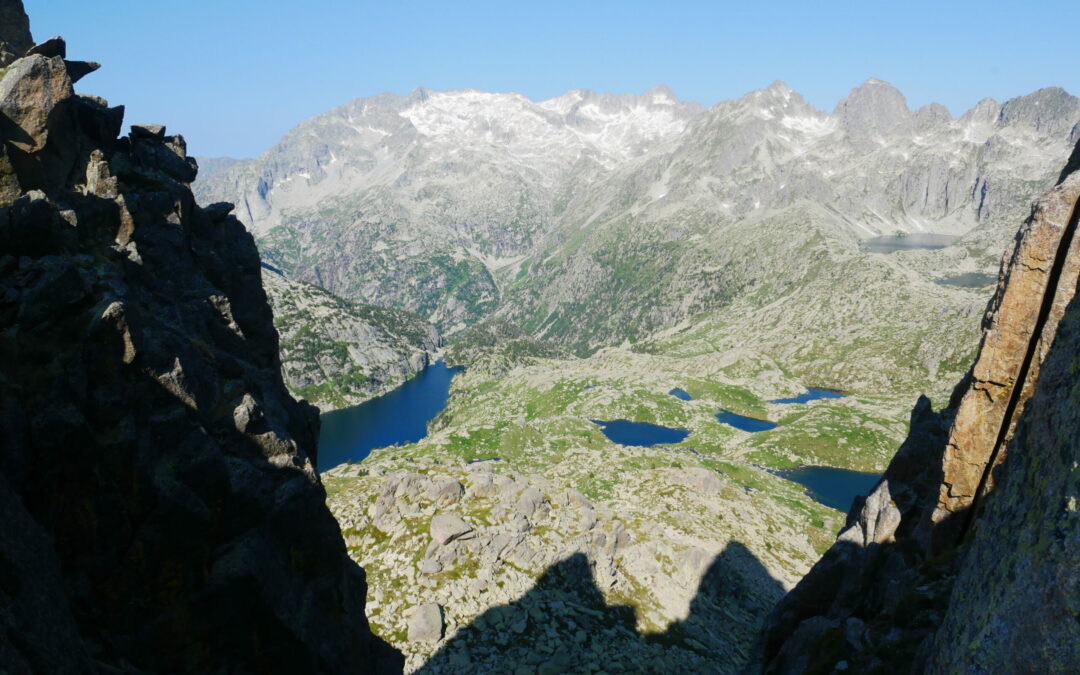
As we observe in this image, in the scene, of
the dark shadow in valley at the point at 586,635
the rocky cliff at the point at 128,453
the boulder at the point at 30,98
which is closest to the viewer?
the rocky cliff at the point at 128,453

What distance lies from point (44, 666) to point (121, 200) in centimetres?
2439

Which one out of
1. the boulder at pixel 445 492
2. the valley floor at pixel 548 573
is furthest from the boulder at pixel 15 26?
the boulder at pixel 445 492

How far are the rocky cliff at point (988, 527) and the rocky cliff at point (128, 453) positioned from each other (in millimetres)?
22235

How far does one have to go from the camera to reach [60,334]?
19656 mm

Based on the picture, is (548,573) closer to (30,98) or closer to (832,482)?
(30,98)

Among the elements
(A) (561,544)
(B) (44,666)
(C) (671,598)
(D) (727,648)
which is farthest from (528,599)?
(B) (44,666)

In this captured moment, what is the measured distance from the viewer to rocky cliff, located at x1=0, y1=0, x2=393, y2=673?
18.0 m

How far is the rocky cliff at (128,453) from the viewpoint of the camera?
17984mm

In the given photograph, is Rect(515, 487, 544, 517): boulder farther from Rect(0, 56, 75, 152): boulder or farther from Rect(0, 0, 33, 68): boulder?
Rect(0, 0, 33, 68): boulder

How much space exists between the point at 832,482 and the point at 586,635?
157 meters

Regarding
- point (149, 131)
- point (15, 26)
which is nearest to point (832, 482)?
point (149, 131)

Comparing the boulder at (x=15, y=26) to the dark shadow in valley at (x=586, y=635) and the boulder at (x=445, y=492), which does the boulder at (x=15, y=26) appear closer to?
the boulder at (x=445, y=492)

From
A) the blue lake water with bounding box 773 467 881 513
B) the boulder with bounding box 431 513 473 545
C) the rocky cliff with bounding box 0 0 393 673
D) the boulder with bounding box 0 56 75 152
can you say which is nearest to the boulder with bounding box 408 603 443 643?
the boulder with bounding box 431 513 473 545

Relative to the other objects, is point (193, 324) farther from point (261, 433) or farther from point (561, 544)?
point (561, 544)
